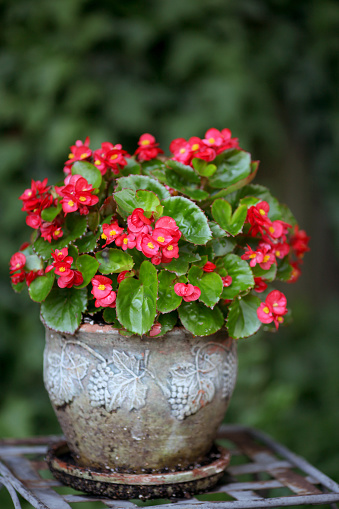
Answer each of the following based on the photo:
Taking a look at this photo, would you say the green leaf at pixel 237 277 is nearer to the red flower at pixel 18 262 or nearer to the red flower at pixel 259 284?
the red flower at pixel 259 284

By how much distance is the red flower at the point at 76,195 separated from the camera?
713 mm

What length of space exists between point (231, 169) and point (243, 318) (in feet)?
0.77

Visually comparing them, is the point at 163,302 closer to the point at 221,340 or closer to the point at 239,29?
the point at 221,340

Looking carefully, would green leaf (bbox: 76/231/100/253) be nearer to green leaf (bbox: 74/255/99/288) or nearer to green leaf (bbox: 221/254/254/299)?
green leaf (bbox: 74/255/99/288)

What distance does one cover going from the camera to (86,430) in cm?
75

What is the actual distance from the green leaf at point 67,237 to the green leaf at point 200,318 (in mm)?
179

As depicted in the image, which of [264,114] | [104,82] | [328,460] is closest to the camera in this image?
[328,460]

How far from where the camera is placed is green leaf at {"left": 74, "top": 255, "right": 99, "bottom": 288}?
71cm

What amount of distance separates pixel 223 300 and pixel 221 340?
6cm

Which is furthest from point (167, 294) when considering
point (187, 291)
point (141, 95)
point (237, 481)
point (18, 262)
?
point (141, 95)

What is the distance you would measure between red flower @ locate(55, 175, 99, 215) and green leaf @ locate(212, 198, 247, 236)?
0.56 feet

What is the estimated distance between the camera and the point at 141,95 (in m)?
1.83

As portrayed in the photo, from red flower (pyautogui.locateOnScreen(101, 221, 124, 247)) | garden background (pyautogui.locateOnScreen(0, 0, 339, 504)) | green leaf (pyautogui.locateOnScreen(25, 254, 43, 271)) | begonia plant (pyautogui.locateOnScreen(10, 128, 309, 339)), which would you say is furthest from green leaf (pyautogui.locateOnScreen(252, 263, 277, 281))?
garden background (pyautogui.locateOnScreen(0, 0, 339, 504))

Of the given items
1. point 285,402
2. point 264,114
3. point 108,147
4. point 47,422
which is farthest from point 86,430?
point 264,114
